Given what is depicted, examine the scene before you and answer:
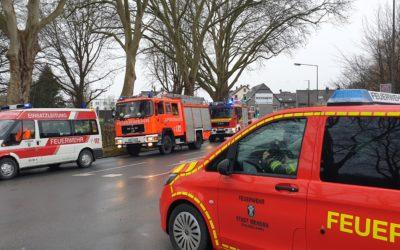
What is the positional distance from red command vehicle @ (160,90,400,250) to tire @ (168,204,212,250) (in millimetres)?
11

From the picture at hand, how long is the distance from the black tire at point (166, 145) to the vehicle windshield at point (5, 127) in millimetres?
8188

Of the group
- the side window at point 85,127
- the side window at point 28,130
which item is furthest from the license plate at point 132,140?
the side window at point 28,130

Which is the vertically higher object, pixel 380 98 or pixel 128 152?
pixel 380 98

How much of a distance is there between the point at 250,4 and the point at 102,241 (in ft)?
101

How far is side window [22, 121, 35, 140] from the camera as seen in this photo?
47.6 feet

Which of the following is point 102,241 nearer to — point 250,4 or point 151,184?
point 151,184

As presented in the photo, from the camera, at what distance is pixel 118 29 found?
33219 millimetres

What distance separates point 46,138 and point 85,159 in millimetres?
1947

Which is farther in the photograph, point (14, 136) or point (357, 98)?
point (14, 136)

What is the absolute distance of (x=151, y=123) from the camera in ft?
68.0

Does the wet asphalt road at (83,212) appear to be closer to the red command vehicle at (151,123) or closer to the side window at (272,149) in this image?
the side window at (272,149)

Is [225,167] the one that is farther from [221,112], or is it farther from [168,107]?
[221,112]

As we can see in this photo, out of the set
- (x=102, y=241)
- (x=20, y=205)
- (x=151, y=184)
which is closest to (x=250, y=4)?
(x=151, y=184)

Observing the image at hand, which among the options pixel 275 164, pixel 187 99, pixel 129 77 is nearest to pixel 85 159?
pixel 187 99
